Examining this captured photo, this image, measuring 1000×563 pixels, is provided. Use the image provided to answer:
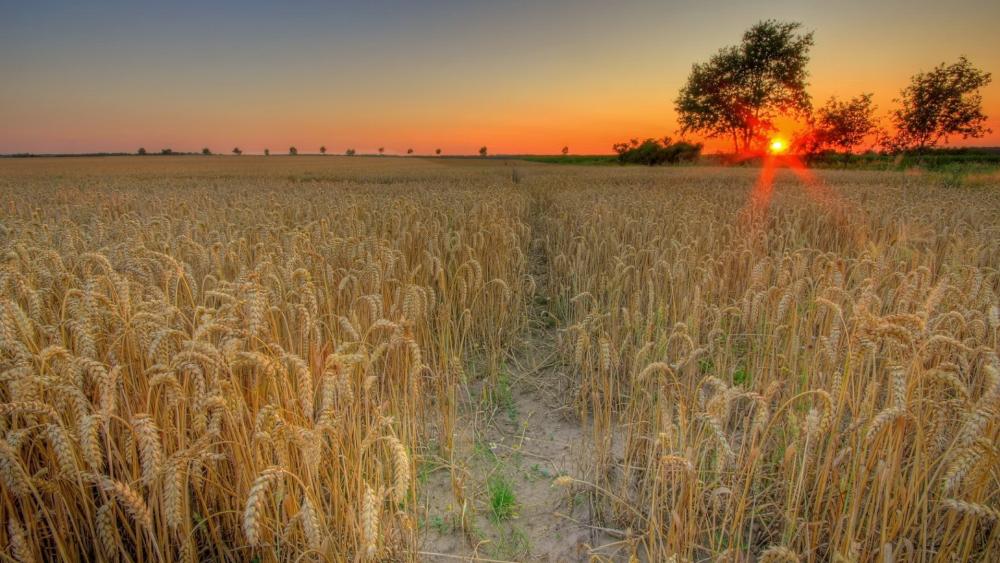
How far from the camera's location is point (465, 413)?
10.6 feet

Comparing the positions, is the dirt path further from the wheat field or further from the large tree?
the large tree

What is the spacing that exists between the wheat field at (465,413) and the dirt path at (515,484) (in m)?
0.02

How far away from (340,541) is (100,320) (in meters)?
1.47

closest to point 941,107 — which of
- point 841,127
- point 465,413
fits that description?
point 841,127

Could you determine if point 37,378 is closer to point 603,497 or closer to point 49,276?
point 49,276

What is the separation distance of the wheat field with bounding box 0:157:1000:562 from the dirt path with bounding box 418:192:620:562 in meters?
0.02

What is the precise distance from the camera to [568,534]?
2131mm

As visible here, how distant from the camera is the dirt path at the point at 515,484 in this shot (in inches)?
81.0

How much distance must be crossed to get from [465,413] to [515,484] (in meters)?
0.81

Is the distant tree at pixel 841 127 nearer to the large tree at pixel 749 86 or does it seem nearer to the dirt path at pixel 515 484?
the large tree at pixel 749 86

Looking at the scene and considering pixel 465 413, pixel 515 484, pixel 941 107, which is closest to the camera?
pixel 515 484

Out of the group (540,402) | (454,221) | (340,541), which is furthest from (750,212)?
(340,541)

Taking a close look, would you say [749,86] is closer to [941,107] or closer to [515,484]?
[941,107]

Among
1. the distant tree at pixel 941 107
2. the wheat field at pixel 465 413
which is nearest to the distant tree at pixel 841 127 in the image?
the distant tree at pixel 941 107
